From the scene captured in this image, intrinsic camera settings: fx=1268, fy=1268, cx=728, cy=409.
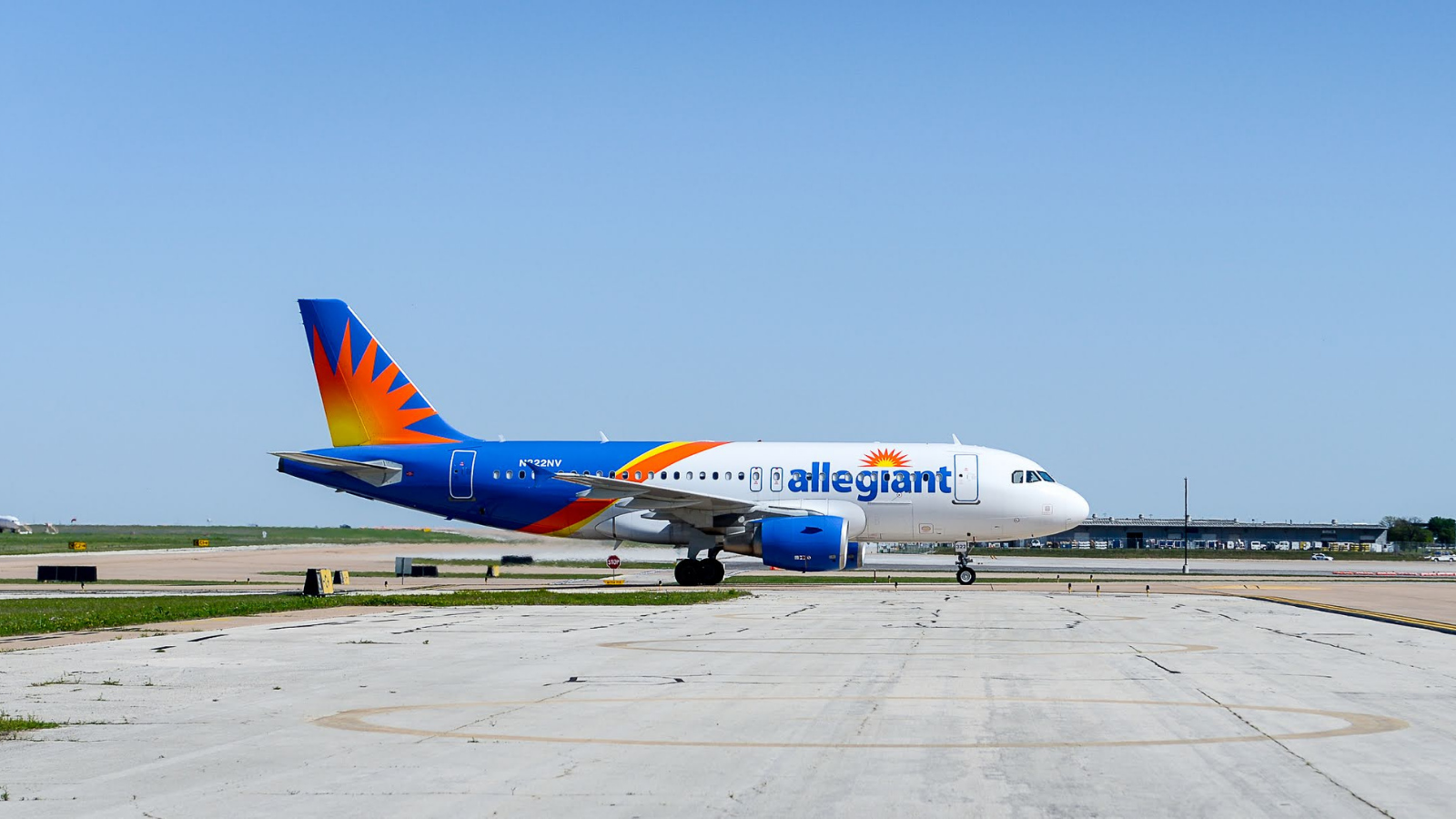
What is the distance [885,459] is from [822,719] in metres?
28.3

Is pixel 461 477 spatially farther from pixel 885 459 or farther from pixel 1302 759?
pixel 1302 759

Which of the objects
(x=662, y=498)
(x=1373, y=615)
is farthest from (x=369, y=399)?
(x=1373, y=615)

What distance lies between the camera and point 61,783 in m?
8.62

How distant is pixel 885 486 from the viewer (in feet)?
129

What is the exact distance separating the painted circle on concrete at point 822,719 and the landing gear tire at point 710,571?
25749 millimetres

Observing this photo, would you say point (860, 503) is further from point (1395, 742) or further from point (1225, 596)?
point (1395, 742)

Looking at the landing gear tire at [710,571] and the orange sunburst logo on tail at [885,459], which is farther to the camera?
the orange sunburst logo on tail at [885,459]

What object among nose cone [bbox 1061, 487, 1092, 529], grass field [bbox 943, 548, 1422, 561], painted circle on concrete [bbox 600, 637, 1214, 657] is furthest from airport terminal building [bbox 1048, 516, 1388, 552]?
painted circle on concrete [bbox 600, 637, 1214, 657]

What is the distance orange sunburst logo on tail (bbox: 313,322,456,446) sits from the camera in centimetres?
4106

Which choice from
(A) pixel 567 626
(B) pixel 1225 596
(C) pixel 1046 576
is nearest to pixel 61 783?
(A) pixel 567 626

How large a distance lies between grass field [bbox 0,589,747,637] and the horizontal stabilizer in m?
8.66

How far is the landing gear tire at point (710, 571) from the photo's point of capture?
39.2 m

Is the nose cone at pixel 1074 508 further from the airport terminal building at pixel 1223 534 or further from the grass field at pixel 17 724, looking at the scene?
the airport terminal building at pixel 1223 534

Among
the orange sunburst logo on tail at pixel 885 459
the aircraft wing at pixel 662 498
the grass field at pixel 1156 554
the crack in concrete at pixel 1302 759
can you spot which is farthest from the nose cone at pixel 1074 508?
the grass field at pixel 1156 554
